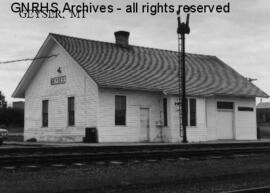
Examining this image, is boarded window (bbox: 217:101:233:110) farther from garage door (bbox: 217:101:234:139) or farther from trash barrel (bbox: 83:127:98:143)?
trash barrel (bbox: 83:127:98:143)

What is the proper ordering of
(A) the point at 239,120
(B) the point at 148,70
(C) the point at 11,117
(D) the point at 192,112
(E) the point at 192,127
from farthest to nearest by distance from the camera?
(C) the point at 11,117 → (A) the point at 239,120 → (B) the point at 148,70 → (D) the point at 192,112 → (E) the point at 192,127

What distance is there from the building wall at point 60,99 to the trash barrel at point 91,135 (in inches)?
15.3

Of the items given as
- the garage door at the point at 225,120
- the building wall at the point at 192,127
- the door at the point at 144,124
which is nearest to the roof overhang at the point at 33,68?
the door at the point at 144,124

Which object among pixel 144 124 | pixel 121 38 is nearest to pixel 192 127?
pixel 144 124

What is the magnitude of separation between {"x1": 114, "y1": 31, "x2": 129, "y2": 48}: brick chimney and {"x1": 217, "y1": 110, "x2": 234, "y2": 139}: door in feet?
23.8

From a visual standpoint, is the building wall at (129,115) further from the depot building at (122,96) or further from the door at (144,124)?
the door at (144,124)

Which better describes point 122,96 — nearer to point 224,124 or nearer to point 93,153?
point 224,124

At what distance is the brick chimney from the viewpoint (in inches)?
1158

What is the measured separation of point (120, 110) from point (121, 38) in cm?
600

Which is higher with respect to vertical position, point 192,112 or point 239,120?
point 192,112

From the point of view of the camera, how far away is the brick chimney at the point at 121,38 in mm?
29422

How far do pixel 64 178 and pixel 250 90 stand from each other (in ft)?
77.2

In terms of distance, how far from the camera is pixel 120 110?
25.5 metres

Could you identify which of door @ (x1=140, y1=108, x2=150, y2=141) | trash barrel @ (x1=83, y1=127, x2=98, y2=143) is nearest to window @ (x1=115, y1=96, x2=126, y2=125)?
door @ (x1=140, y1=108, x2=150, y2=141)
